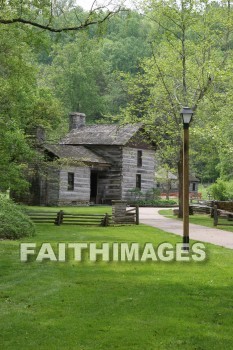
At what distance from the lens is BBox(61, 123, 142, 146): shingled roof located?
49719 mm

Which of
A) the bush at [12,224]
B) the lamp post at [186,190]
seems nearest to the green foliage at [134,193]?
the bush at [12,224]

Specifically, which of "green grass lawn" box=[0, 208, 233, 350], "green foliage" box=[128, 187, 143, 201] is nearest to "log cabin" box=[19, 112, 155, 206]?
"green foliage" box=[128, 187, 143, 201]

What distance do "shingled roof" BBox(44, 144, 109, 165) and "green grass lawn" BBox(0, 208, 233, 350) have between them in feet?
97.2

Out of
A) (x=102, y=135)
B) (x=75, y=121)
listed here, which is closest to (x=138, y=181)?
(x=102, y=135)

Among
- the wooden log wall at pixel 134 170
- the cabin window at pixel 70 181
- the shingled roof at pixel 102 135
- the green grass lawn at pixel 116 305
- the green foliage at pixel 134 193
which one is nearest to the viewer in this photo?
the green grass lawn at pixel 116 305

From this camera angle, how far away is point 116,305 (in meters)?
9.40

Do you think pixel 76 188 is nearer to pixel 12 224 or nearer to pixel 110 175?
pixel 110 175

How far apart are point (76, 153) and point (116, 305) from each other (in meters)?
37.9

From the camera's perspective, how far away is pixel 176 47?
106ft

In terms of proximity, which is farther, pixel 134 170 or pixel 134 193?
pixel 134 170

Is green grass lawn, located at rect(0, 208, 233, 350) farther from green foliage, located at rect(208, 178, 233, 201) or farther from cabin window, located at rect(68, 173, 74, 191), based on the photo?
cabin window, located at rect(68, 173, 74, 191)

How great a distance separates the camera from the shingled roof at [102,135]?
49.7 m

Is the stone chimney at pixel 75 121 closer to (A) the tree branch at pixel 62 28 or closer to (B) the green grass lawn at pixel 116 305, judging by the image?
(A) the tree branch at pixel 62 28

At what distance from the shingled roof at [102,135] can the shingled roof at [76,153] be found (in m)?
1.49
